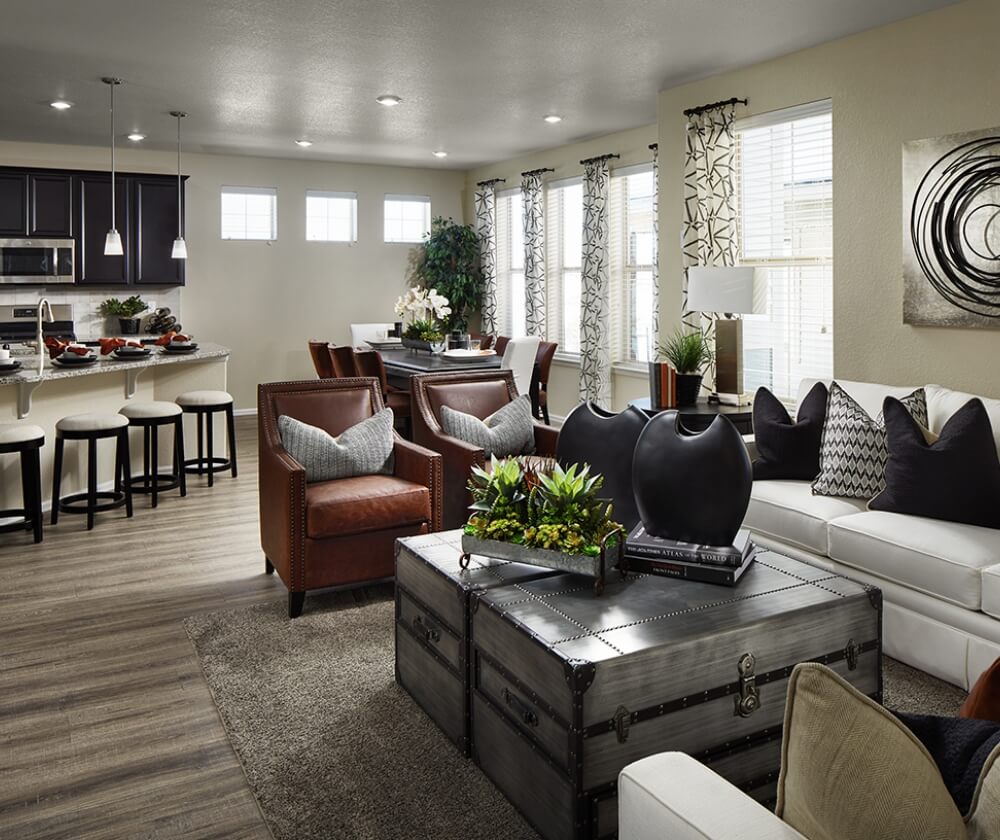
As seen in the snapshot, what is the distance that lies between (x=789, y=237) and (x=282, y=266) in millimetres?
6043

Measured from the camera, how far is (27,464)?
15.6 ft

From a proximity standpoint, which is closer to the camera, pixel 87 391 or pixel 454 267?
pixel 87 391

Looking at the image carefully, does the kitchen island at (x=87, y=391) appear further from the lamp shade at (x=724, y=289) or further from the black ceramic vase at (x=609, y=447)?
the lamp shade at (x=724, y=289)

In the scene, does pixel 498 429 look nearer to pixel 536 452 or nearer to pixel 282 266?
pixel 536 452

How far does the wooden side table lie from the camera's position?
4.74m

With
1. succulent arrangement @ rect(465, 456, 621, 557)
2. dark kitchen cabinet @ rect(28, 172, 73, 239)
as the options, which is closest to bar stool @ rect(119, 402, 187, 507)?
dark kitchen cabinet @ rect(28, 172, 73, 239)

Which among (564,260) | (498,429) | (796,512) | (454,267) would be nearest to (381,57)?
(498,429)

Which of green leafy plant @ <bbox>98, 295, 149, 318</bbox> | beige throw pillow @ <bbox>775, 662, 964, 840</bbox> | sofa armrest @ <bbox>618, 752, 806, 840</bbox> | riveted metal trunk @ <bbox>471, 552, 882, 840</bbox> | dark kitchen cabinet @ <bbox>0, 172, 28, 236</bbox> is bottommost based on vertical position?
riveted metal trunk @ <bbox>471, 552, 882, 840</bbox>

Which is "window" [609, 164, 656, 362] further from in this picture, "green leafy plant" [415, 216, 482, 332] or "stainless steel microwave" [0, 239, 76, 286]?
"stainless steel microwave" [0, 239, 76, 286]

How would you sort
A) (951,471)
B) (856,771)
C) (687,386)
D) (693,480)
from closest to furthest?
(856,771), (693,480), (951,471), (687,386)

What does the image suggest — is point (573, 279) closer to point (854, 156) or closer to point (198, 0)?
point (854, 156)

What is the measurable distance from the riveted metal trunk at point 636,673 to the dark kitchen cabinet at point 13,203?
7531mm

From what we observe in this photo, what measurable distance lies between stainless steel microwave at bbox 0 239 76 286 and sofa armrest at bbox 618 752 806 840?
8.37 meters

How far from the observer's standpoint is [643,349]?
809 centimetres
